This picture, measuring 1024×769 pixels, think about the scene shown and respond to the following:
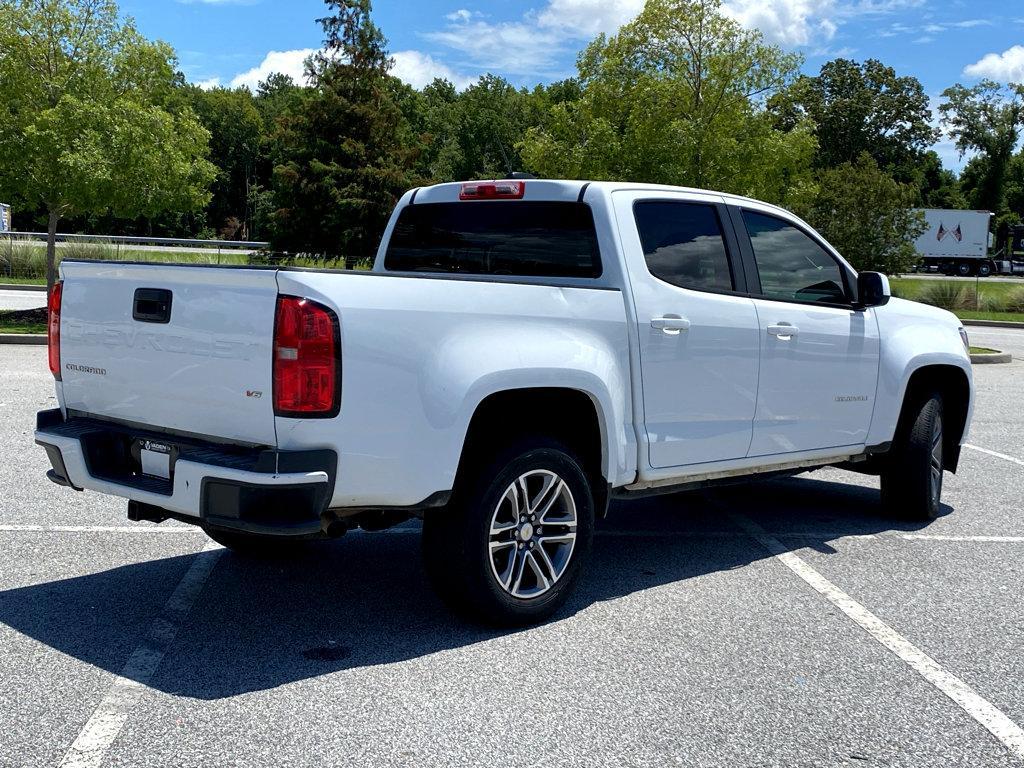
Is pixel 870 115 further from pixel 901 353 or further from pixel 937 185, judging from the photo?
pixel 901 353

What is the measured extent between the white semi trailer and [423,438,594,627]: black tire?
67.5 meters

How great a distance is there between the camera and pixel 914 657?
4492 millimetres

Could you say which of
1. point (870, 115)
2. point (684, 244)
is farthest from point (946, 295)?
point (870, 115)

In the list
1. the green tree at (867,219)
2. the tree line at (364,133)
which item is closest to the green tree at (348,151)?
the tree line at (364,133)

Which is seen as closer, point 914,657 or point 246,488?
point 246,488

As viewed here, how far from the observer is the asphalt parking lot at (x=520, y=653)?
357cm

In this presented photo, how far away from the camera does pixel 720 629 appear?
4.79 m

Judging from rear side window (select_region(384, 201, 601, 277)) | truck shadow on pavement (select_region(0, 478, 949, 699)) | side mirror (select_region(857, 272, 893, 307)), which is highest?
rear side window (select_region(384, 201, 601, 277))

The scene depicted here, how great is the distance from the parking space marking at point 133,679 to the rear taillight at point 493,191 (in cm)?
242

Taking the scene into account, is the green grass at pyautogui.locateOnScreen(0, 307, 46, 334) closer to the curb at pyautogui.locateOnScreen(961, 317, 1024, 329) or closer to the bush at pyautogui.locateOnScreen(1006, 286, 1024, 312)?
the curb at pyautogui.locateOnScreen(961, 317, 1024, 329)

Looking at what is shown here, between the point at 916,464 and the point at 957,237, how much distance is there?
66.8 metres

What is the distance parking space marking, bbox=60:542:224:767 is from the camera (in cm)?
342

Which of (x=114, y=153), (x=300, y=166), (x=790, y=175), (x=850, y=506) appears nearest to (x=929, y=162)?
(x=300, y=166)

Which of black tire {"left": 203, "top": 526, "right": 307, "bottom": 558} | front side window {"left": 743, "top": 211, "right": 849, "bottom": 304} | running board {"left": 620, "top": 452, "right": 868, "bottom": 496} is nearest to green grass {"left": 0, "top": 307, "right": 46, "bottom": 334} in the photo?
black tire {"left": 203, "top": 526, "right": 307, "bottom": 558}
